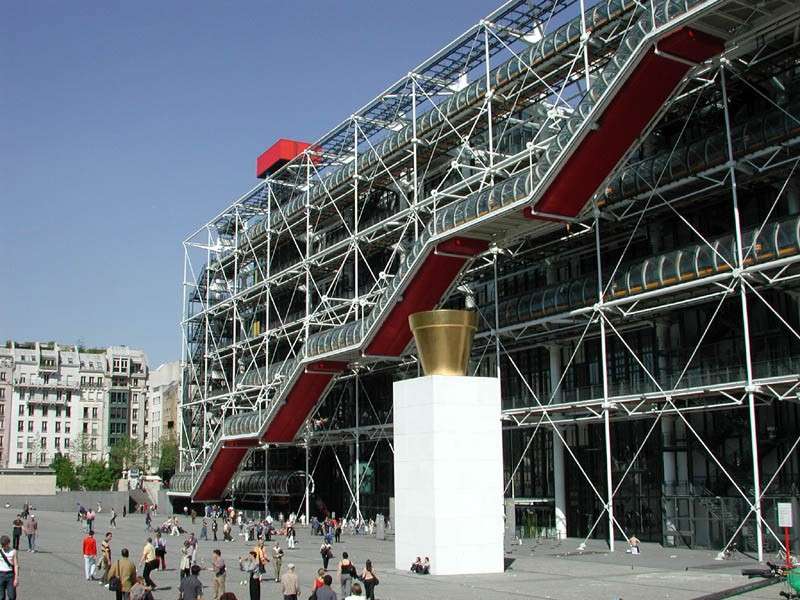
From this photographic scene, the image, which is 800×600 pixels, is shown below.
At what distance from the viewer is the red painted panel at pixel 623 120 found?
2469 centimetres

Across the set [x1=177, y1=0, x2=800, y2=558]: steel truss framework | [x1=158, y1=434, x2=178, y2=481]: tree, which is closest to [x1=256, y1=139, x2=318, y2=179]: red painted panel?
[x1=177, y1=0, x2=800, y2=558]: steel truss framework

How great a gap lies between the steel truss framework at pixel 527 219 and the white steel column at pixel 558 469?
0.37 meters

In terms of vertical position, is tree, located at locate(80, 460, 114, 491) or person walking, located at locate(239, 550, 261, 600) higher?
person walking, located at locate(239, 550, 261, 600)

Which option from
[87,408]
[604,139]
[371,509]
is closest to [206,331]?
[371,509]

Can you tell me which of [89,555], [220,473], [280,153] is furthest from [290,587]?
[280,153]

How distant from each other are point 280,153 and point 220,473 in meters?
Result: 20.0

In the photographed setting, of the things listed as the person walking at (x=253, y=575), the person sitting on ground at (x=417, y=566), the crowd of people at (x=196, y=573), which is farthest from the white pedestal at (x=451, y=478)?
the person walking at (x=253, y=575)

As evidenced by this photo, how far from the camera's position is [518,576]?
21766 millimetres

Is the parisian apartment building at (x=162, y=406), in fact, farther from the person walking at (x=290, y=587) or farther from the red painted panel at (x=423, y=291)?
the person walking at (x=290, y=587)

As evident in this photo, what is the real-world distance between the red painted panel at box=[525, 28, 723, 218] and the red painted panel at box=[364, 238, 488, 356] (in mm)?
4396

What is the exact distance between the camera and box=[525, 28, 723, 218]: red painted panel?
24.7 metres

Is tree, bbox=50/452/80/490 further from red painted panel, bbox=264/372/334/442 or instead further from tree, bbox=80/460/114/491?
red painted panel, bbox=264/372/334/442

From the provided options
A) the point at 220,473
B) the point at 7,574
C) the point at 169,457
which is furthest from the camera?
the point at 169,457

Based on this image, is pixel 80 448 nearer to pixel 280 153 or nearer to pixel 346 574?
pixel 280 153
